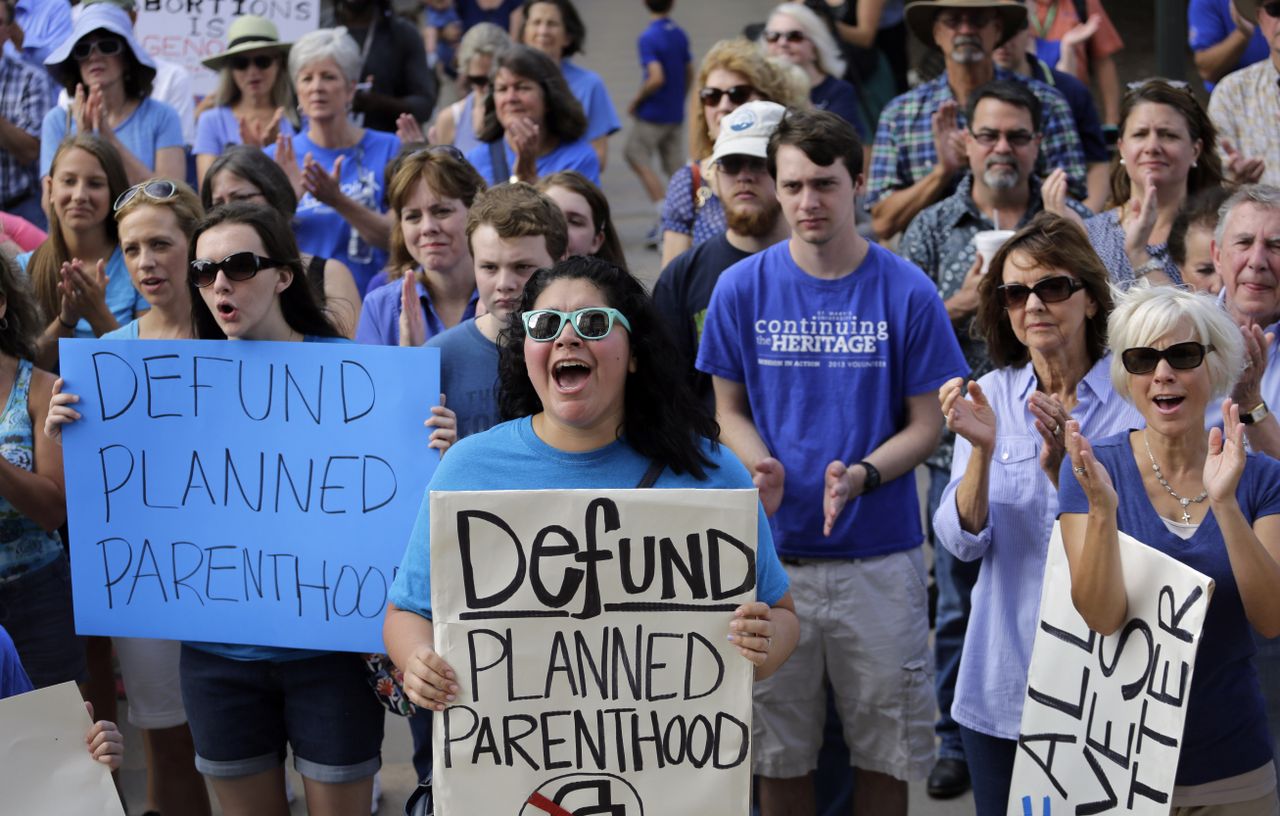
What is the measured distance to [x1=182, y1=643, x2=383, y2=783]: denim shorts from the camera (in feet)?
12.5

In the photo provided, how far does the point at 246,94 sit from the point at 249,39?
0.28 meters

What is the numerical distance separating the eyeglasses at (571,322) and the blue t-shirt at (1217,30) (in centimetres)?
559

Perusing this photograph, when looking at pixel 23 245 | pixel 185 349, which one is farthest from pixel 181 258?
pixel 23 245

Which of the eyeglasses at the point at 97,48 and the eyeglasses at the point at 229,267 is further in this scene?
the eyeglasses at the point at 97,48

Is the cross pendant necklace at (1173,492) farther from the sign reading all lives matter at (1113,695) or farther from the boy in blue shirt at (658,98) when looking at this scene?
the boy in blue shirt at (658,98)

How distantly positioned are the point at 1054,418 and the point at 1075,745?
0.78 metres

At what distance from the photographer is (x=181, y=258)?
15.0 ft

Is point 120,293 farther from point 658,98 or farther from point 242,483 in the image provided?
point 658,98

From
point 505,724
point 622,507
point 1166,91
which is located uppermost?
point 1166,91

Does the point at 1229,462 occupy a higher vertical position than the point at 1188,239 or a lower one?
lower

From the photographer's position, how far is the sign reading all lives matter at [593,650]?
3062 mm

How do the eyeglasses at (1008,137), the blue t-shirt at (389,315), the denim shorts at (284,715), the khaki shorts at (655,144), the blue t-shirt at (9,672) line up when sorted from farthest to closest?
the khaki shorts at (655,144), the eyeglasses at (1008,137), the blue t-shirt at (389,315), the denim shorts at (284,715), the blue t-shirt at (9,672)

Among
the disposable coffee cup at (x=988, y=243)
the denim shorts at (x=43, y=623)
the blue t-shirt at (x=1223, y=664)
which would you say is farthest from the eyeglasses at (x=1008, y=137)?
the denim shorts at (x=43, y=623)

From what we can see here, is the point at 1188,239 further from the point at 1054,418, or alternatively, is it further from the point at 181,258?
the point at 181,258
